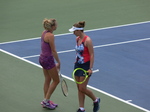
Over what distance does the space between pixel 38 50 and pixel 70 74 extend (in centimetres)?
268

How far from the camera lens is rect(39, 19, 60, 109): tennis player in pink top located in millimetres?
11828

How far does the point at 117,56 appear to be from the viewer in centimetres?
1639

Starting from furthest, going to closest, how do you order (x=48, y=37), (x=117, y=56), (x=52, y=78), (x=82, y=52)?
(x=117, y=56)
(x=52, y=78)
(x=48, y=37)
(x=82, y=52)

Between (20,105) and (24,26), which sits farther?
(24,26)

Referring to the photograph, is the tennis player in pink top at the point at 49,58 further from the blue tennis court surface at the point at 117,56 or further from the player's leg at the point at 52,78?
the blue tennis court surface at the point at 117,56

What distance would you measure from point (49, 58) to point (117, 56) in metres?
4.80

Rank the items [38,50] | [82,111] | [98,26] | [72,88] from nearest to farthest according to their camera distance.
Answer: [82,111], [72,88], [38,50], [98,26]

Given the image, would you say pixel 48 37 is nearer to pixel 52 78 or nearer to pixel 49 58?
pixel 49 58

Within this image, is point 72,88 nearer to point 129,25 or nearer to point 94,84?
point 94,84

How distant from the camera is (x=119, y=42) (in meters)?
17.9

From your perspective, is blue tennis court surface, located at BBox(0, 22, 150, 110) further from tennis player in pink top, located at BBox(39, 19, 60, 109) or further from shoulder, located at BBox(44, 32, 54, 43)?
shoulder, located at BBox(44, 32, 54, 43)

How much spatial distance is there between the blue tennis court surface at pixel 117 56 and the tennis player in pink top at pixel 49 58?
1.89 m

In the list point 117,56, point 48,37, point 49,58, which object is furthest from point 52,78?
point 117,56

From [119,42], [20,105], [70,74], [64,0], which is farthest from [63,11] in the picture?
[20,105]
